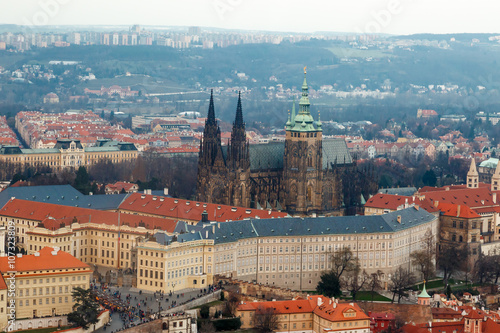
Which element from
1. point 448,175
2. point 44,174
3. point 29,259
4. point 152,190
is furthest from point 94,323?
point 448,175

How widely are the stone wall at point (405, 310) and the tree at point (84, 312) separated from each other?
66.9ft

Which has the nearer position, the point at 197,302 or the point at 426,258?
the point at 197,302

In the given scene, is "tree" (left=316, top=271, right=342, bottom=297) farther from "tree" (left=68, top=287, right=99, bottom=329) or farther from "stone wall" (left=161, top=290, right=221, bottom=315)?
"tree" (left=68, top=287, right=99, bottom=329)

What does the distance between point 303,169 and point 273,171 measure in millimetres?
3042

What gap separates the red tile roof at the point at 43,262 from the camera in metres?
90.5

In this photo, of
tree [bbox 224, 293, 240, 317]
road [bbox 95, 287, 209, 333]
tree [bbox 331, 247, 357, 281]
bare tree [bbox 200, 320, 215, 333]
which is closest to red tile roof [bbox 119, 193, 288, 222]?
tree [bbox 331, 247, 357, 281]

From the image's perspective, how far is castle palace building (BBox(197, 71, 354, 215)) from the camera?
127 meters

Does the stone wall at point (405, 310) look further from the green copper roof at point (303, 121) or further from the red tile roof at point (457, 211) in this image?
the green copper roof at point (303, 121)

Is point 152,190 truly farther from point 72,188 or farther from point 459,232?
point 459,232

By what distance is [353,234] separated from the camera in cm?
10925

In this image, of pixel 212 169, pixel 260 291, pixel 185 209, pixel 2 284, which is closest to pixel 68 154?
pixel 212 169

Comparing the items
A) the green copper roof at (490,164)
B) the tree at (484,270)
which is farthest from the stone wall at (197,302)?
the green copper roof at (490,164)

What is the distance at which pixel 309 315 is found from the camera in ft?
299

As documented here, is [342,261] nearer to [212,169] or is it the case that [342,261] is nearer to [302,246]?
[302,246]
